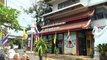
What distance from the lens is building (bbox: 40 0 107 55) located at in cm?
2788

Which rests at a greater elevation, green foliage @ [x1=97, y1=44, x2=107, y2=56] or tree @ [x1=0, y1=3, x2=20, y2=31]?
tree @ [x1=0, y1=3, x2=20, y2=31]

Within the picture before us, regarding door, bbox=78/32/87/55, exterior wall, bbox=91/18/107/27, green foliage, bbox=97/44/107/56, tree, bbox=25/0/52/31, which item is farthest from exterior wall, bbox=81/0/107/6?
tree, bbox=25/0/52/31

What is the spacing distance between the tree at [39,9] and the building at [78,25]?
6926 millimetres

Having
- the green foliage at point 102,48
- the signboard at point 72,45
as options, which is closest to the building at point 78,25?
the signboard at point 72,45

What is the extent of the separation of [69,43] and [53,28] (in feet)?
13.7

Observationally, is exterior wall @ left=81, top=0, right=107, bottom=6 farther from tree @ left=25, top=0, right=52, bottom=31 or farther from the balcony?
tree @ left=25, top=0, right=52, bottom=31

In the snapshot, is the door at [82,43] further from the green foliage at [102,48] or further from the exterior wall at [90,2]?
the green foliage at [102,48]

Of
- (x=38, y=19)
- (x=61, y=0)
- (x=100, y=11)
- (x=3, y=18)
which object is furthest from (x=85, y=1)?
(x=3, y=18)

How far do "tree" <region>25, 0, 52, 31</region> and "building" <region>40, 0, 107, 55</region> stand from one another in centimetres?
693

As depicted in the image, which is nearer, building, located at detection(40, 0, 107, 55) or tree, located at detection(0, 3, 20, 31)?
tree, located at detection(0, 3, 20, 31)

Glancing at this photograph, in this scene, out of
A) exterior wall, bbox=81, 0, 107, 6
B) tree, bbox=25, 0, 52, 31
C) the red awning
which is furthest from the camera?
tree, bbox=25, 0, 52, 31

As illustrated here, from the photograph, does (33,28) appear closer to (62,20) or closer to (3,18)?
(62,20)

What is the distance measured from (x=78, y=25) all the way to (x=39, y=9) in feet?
45.5

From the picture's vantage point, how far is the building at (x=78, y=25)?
91.5 ft
